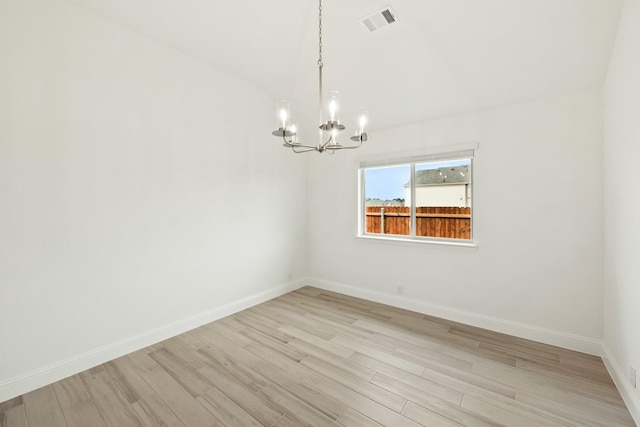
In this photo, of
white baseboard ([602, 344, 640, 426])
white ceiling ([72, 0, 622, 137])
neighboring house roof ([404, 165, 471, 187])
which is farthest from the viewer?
neighboring house roof ([404, 165, 471, 187])

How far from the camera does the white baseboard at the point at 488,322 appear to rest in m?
2.54

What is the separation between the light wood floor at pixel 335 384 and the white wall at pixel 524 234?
32cm

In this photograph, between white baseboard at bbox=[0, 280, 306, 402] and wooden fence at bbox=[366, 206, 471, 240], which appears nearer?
white baseboard at bbox=[0, 280, 306, 402]

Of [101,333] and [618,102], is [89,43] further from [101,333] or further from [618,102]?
[618,102]

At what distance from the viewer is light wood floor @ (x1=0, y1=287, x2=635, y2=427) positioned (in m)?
1.77

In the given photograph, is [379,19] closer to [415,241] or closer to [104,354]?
[415,241]

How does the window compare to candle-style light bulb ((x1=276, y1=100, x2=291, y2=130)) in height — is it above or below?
below

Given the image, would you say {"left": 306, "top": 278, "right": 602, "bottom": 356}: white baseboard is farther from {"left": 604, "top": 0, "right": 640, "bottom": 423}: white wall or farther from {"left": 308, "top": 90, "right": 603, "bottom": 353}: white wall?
{"left": 604, "top": 0, "right": 640, "bottom": 423}: white wall

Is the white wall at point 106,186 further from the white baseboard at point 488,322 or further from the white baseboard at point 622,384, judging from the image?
the white baseboard at point 622,384

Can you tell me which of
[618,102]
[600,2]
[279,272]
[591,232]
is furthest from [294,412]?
[600,2]

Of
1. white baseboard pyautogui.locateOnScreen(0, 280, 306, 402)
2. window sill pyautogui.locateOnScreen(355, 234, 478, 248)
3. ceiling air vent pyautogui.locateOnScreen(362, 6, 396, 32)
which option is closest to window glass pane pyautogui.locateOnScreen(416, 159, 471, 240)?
window sill pyautogui.locateOnScreen(355, 234, 478, 248)

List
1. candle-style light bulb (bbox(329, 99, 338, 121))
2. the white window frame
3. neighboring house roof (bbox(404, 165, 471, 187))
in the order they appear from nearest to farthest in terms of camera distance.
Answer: candle-style light bulb (bbox(329, 99, 338, 121))
the white window frame
neighboring house roof (bbox(404, 165, 471, 187))

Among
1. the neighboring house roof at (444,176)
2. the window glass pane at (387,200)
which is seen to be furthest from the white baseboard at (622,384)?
the window glass pane at (387,200)

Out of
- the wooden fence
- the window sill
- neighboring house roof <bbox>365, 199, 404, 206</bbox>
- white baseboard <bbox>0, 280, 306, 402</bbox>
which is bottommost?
white baseboard <bbox>0, 280, 306, 402</bbox>
